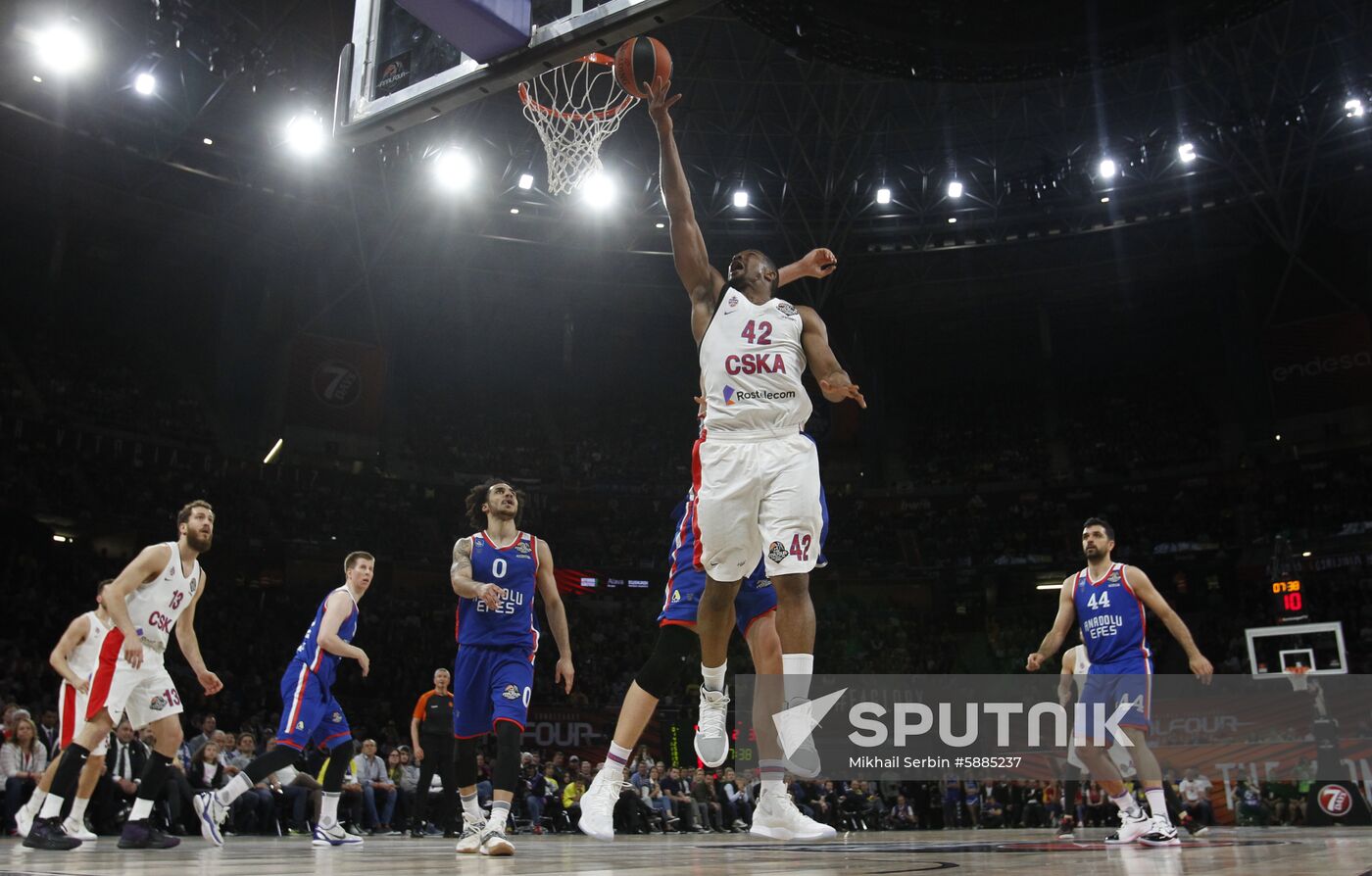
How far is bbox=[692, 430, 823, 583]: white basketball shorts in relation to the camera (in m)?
4.47

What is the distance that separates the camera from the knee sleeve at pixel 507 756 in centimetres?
513

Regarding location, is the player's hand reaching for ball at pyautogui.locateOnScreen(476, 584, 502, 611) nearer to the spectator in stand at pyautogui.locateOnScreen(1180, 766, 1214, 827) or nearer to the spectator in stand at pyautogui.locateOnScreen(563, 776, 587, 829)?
the spectator in stand at pyautogui.locateOnScreen(1180, 766, 1214, 827)

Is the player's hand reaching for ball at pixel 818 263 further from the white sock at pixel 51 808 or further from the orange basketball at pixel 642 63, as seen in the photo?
the white sock at pixel 51 808

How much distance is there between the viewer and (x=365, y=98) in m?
7.48

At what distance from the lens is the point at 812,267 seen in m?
5.10

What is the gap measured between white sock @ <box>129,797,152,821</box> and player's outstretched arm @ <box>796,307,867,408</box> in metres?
4.98

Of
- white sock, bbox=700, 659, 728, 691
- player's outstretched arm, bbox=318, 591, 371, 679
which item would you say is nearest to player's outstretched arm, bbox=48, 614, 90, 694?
player's outstretched arm, bbox=318, 591, 371, 679

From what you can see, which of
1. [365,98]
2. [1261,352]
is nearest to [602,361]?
[1261,352]

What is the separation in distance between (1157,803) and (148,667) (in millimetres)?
6366

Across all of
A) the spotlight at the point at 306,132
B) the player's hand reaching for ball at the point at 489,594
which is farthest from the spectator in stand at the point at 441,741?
the spotlight at the point at 306,132

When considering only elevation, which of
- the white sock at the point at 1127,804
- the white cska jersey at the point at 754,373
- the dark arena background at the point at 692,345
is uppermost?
the dark arena background at the point at 692,345

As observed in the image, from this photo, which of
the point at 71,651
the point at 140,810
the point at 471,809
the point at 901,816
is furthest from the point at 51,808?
the point at 901,816

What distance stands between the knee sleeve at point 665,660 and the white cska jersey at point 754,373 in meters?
0.93

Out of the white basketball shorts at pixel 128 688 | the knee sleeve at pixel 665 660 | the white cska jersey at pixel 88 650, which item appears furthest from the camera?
the white cska jersey at pixel 88 650
